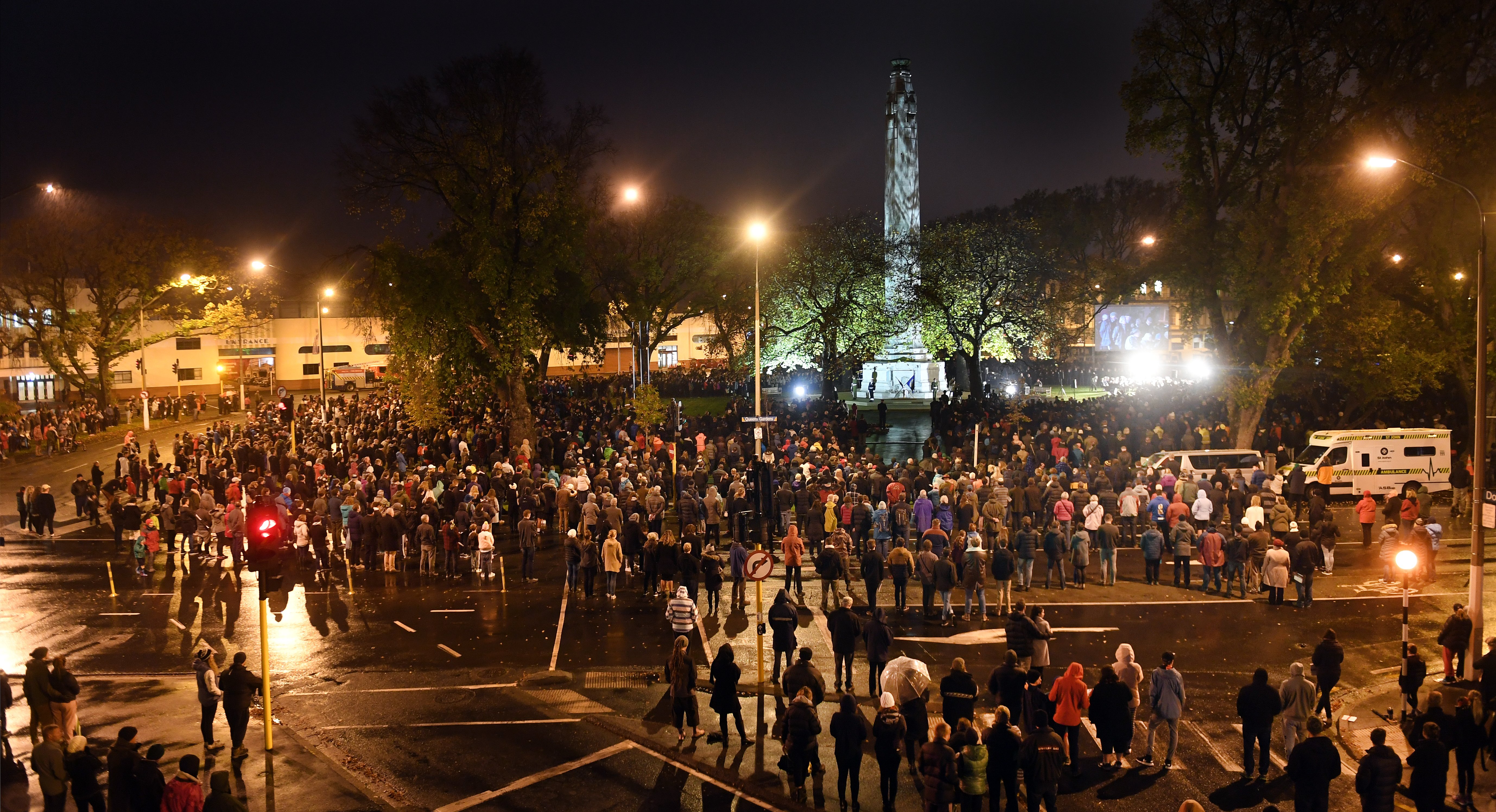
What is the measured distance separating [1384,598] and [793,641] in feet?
37.4

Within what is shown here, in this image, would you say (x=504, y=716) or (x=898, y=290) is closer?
(x=504, y=716)

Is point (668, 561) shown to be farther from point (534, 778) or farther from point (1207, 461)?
point (1207, 461)

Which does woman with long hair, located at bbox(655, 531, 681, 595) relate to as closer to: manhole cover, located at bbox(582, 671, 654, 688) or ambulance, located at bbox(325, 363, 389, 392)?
manhole cover, located at bbox(582, 671, 654, 688)

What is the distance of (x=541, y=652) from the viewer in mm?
14461

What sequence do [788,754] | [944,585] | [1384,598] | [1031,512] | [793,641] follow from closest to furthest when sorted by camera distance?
[788,754] → [793,641] → [944,585] → [1384,598] → [1031,512]

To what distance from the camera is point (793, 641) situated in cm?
1266

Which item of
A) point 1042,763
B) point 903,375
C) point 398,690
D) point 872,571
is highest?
point 903,375

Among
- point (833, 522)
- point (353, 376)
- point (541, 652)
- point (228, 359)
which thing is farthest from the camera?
point (353, 376)

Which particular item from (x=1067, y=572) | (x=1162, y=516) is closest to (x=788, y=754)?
(x=1067, y=572)

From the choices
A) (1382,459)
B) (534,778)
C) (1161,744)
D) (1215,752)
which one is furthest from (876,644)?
(1382,459)

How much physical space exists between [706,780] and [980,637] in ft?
20.2

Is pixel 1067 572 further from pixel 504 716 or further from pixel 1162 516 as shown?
pixel 504 716

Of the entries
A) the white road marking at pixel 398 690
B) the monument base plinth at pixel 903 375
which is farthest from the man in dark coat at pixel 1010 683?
the monument base plinth at pixel 903 375

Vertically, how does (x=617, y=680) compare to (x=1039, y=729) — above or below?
below
